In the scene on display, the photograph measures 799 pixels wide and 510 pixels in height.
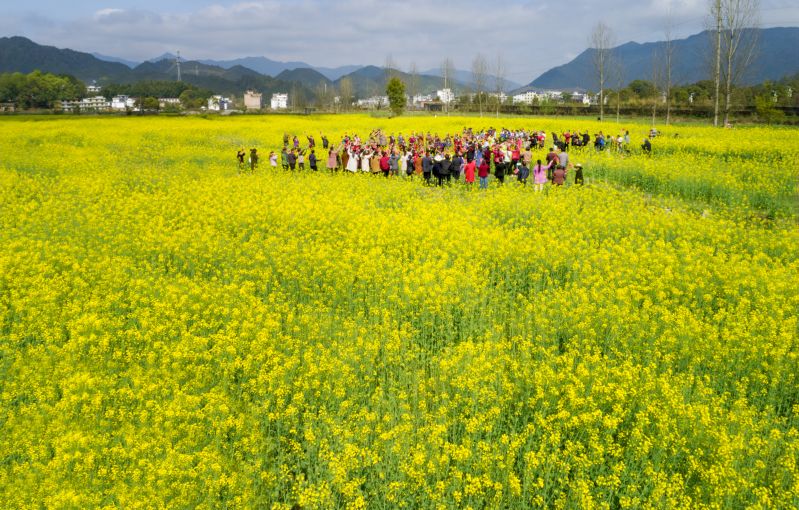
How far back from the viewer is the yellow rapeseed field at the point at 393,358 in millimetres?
5094

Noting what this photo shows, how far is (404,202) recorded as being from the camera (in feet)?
55.4

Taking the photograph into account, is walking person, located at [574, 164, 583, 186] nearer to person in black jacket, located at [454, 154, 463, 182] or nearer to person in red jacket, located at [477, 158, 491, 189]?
person in red jacket, located at [477, 158, 491, 189]

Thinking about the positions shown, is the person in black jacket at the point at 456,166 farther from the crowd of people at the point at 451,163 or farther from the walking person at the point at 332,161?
the walking person at the point at 332,161

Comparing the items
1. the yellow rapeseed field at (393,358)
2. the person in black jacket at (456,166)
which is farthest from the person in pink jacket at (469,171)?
the yellow rapeseed field at (393,358)

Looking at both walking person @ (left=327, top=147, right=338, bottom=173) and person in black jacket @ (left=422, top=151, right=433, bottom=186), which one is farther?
walking person @ (left=327, top=147, right=338, bottom=173)

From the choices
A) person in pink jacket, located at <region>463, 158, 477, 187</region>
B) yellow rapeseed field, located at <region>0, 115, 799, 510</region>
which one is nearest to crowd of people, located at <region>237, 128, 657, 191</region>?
person in pink jacket, located at <region>463, 158, 477, 187</region>

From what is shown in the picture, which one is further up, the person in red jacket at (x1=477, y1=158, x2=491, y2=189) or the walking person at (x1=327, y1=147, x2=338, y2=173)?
the walking person at (x1=327, y1=147, x2=338, y2=173)

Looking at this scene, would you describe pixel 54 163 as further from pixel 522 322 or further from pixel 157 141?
pixel 522 322

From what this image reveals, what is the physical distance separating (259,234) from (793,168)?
20.5 metres

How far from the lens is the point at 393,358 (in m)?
7.46

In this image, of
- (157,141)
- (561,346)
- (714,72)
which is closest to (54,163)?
(157,141)

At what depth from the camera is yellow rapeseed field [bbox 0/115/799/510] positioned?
5094 millimetres

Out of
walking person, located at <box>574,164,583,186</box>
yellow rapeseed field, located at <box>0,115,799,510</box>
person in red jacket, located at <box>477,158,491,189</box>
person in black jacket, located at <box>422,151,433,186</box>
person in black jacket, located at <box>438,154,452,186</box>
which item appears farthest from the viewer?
person in black jacket, located at <box>422,151,433,186</box>

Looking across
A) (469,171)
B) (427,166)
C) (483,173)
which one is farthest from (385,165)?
(483,173)
